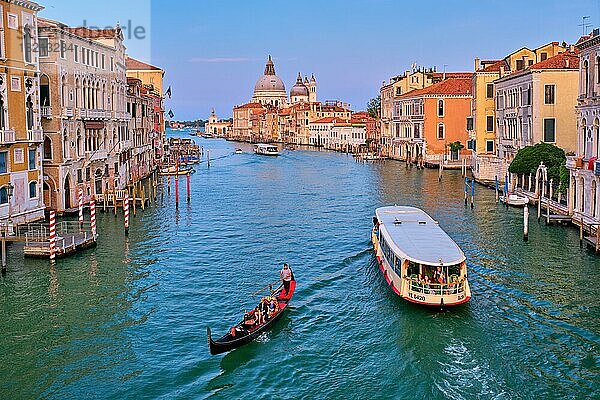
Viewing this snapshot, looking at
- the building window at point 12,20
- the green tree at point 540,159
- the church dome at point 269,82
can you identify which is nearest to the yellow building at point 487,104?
the green tree at point 540,159

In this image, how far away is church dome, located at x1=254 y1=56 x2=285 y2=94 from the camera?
137m

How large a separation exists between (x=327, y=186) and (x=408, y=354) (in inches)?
1044

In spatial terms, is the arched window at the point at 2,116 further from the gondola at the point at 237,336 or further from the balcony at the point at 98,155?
the gondola at the point at 237,336

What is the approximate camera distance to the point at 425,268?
1351 cm

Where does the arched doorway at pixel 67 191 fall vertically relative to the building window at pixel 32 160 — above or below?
below

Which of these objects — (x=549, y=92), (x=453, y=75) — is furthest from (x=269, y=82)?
(x=549, y=92)

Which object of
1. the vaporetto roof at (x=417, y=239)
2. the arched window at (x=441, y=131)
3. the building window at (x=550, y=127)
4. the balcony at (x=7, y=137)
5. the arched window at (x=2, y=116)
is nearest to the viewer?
the vaporetto roof at (x=417, y=239)

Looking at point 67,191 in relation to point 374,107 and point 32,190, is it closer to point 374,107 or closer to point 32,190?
point 32,190

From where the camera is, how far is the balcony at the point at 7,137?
1922 cm

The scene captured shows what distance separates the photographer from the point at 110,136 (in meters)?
28.9

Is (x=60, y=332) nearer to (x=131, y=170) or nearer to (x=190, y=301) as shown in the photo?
(x=190, y=301)

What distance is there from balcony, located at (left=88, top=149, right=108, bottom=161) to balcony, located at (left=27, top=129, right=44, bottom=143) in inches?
187

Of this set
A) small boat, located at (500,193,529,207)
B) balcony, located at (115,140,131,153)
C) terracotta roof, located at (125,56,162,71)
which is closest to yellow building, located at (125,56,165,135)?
terracotta roof, located at (125,56,162,71)

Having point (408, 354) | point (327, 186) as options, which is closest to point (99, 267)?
point (408, 354)
